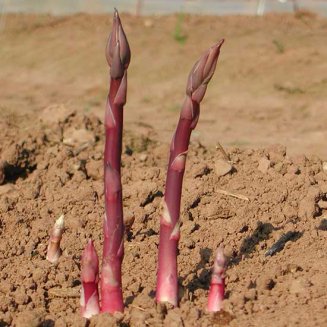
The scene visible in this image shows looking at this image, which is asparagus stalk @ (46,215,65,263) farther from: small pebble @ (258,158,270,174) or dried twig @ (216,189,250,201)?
small pebble @ (258,158,270,174)

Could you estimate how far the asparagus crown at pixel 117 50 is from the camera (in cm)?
323

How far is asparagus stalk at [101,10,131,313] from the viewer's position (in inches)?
128

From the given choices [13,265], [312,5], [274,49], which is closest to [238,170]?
[13,265]

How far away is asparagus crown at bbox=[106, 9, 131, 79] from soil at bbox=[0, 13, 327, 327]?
0.95 meters

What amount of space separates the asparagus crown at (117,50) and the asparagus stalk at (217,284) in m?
0.79

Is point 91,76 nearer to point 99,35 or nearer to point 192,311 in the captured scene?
point 99,35

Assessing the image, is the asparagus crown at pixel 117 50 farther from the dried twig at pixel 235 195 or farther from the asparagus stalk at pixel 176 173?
the dried twig at pixel 235 195

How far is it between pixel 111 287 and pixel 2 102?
7.00 m

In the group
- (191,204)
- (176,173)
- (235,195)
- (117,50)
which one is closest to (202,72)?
(117,50)

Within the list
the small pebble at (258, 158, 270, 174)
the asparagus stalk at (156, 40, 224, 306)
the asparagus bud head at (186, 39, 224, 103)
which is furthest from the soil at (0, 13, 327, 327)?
the asparagus bud head at (186, 39, 224, 103)

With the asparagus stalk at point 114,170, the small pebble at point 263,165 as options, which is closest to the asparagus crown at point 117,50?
the asparagus stalk at point 114,170

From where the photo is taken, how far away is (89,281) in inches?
137

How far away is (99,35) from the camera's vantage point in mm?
14227

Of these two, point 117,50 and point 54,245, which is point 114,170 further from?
point 54,245
